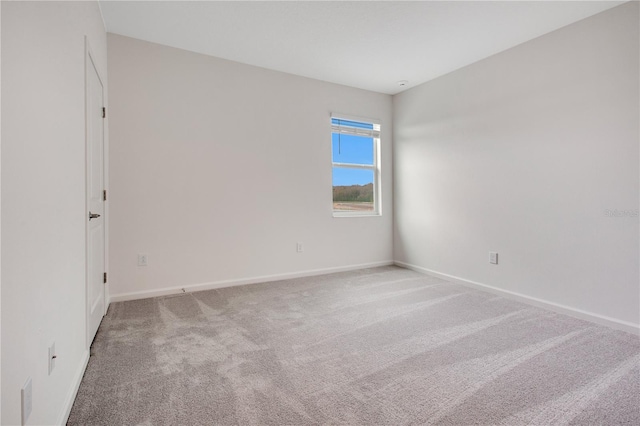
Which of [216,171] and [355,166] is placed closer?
[216,171]

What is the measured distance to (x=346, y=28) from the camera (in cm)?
296

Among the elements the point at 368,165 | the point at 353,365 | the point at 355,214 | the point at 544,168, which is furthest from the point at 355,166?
the point at 353,365

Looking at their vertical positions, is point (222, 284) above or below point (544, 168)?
below

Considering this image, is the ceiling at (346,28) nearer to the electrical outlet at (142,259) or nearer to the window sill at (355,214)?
the window sill at (355,214)

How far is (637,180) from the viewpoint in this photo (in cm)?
247

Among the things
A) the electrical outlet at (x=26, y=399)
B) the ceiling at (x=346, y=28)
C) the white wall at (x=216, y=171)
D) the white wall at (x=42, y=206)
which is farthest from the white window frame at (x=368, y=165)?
the electrical outlet at (x=26, y=399)

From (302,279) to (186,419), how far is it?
8.54ft

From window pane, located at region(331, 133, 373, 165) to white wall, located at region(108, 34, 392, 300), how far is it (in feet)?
0.77

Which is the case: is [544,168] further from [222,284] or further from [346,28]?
[222,284]

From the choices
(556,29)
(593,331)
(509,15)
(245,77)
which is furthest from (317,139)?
(593,331)

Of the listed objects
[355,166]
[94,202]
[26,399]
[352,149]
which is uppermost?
[352,149]

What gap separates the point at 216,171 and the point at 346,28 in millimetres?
1955

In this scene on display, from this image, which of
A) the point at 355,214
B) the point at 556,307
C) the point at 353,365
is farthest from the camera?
the point at 355,214

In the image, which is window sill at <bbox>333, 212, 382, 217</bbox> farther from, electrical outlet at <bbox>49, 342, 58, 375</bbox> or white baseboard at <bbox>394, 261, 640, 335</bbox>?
electrical outlet at <bbox>49, 342, 58, 375</bbox>
